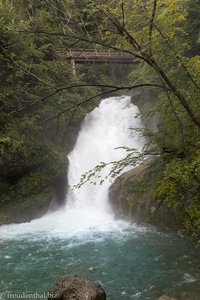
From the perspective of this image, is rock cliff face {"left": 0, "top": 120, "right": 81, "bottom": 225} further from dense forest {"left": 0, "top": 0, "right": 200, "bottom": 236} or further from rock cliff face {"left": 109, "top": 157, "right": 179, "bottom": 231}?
rock cliff face {"left": 109, "top": 157, "right": 179, "bottom": 231}

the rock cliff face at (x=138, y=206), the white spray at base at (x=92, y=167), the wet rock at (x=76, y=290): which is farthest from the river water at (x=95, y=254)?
the wet rock at (x=76, y=290)

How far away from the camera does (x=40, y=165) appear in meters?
15.8

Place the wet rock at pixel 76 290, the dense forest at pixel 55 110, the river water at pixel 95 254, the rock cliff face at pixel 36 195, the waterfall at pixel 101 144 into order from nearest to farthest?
the dense forest at pixel 55 110 → the wet rock at pixel 76 290 → the river water at pixel 95 254 → the rock cliff face at pixel 36 195 → the waterfall at pixel 101 144

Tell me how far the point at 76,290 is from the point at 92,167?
11511 mm

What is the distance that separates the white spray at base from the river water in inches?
1.8

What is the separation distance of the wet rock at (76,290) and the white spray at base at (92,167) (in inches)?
211

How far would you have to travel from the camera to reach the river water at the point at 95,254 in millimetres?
7785

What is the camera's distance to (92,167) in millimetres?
17922

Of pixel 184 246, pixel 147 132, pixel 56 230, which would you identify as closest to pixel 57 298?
pixel 147 132

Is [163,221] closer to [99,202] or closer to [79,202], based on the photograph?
[99,202]

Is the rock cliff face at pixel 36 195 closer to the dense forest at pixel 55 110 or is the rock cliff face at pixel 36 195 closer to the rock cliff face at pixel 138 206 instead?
the dense forest at pixel 55 110

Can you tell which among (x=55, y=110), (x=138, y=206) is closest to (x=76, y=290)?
(x=138, y=206)

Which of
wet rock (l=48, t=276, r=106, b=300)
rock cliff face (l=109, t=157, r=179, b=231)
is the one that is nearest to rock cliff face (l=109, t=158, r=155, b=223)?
rock cliff face (l=109, t=157, r=179, b=231)

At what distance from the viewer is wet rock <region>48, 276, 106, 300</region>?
647cm
